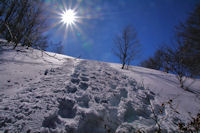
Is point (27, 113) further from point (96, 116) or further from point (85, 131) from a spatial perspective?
point (96, 116)

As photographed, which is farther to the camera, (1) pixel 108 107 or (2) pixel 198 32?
(2) pixel 198 32

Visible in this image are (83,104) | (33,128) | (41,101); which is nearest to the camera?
(33,128)

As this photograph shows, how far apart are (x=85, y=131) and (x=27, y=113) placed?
26.4 inches

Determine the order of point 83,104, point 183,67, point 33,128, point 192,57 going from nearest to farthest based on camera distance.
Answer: point 33,128 → point 83,104 → point 183,67 → point 192,57

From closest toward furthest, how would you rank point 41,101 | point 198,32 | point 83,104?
point 41,101
point 83,104
point 198,32

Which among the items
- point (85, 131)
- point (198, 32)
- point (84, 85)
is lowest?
point (85, 131)

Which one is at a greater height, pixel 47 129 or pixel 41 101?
pixel 41 101

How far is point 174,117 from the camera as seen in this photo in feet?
4.64

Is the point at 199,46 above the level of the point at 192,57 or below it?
above

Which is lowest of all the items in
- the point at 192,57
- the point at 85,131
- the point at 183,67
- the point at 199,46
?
the point at 85,131

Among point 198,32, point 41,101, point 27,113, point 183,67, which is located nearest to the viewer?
point 27,113

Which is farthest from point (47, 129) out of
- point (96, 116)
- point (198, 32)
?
point (198, 32)

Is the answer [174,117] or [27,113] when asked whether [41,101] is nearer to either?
[27,113]

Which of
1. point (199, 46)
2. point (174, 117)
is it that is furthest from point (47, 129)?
point (199, 46)
